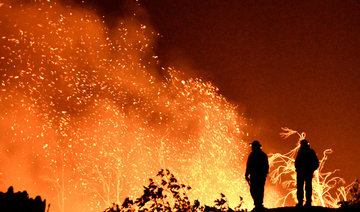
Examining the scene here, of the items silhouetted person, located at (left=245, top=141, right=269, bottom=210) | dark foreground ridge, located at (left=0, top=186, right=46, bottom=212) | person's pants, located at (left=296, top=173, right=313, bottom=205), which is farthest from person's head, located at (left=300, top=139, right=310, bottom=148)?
dark foreground ridge, located at (left=0, top=186, right=46, bottom=212)

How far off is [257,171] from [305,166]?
131 cm

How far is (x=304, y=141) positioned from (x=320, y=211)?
5.75 ft

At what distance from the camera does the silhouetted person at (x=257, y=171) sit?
33.9 feet

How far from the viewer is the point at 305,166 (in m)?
10.8

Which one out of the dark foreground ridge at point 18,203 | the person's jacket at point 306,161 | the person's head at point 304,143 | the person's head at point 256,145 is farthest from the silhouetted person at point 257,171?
the dark foreground ridge at point 18,203

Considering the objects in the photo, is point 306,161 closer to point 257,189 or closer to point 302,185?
point 302,185

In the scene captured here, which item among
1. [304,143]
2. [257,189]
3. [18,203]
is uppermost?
[304,143]

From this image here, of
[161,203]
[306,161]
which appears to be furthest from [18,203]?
[306,161]

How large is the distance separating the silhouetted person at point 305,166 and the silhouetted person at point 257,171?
982 millimetres

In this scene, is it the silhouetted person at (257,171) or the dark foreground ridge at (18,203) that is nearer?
the silhouetted person at (257,171)

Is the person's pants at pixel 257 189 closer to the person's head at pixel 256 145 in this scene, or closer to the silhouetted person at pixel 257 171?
the silhouetted person at pixel 257 171

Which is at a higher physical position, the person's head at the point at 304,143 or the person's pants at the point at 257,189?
the person's head at the point at 304,143

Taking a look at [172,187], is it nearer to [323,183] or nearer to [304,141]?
[304,141]

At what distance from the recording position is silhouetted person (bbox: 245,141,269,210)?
1034 cm
